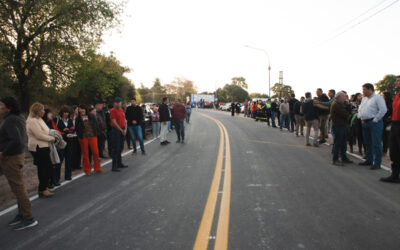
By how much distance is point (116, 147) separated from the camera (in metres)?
7.84

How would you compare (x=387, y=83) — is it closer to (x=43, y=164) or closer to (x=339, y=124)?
(x=339, y=124)

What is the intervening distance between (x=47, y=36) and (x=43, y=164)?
46.7ft

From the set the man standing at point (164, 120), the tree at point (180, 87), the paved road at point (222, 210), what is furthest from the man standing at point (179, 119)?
the tree at point (180, 87)

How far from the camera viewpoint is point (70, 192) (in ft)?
19.1

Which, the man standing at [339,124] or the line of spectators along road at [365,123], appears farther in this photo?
the man standing at [339,124]

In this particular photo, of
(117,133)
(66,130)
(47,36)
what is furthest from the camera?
(47,36)

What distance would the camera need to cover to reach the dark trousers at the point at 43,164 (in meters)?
5.30

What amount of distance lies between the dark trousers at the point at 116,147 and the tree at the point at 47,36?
34.1ft

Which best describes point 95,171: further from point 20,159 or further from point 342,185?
point 342,185

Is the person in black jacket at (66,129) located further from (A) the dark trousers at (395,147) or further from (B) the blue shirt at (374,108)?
(B) the blue shirt at (374,108)

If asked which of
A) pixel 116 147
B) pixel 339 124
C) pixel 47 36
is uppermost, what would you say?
pixel 47 36

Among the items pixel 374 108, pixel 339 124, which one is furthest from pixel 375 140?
pixel 339 124

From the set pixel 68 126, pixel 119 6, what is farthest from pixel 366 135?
pixel 119 6

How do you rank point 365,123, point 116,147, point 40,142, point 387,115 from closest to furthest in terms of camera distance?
point 40,142 < point 365,123 < point 116,147 < point 387,115
